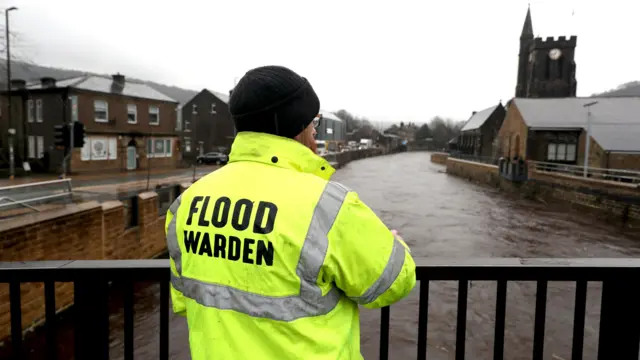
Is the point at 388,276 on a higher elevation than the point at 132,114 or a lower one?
lower

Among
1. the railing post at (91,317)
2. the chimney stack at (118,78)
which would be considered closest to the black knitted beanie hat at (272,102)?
the railing post at (91,317)

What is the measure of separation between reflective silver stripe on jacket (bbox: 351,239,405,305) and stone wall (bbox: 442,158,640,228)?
24515mm

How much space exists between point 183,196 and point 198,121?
177 ft

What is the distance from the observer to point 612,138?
101ft

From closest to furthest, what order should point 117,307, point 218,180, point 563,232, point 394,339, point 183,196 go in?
point 218,180
point 183,196
point 394,339
point 117,307
point 563,232

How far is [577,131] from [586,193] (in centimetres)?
1041

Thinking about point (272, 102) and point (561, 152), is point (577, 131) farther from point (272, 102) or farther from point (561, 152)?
point (272, 102)

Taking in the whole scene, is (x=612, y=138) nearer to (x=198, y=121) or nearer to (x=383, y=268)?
(x=383, y=268)

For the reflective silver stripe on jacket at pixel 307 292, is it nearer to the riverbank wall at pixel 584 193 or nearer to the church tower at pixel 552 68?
the riverbank wall at pixel 584 193

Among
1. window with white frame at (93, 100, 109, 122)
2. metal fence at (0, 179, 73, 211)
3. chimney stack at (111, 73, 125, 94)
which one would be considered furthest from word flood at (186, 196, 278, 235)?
chimney stack at (111, 73, 125, 94)

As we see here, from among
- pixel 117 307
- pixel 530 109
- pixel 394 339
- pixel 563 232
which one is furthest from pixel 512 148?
pixel 117 307

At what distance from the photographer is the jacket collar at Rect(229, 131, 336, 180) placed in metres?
1.60

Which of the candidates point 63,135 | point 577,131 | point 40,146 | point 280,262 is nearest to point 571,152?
point 577,131

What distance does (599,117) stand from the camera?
34.9 meters
